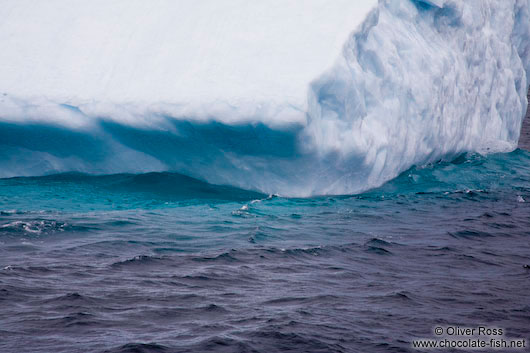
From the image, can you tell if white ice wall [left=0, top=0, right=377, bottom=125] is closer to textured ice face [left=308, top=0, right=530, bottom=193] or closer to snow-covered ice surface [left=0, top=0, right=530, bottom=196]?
snow-covered ice surface [left=0, top=0, right=530, bottom=196]

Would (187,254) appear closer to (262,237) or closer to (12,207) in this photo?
(262,237)

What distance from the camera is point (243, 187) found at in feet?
23.3

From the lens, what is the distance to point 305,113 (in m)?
6.14

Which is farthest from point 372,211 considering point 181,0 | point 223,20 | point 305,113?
point 181,0

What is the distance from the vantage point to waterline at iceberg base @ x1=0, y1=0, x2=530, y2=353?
361 centimetres

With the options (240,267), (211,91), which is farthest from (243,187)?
(240,267)

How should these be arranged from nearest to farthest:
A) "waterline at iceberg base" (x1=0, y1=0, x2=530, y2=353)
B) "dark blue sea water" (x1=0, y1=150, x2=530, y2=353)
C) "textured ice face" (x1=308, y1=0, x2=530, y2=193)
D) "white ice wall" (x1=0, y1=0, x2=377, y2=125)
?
1. "dark blue sea water" (x1=0, y1=150, x2=530, y2=353)
2. "waterline at iceberg base" (x1=0, y1=0, x2=530, y2=353)
3. "white ice wall" (x1=0, y1=0, x2=377, y2=125)
4. "textured ice face" (x1=308, y1=0, x2=530, y2=193)

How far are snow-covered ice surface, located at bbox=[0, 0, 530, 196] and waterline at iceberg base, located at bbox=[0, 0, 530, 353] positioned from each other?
0.02 metres

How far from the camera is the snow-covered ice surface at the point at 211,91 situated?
648 centimetres

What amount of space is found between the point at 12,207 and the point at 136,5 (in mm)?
2831

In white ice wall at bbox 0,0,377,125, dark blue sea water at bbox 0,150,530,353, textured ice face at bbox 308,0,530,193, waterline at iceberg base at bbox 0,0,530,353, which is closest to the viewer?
dark blue sea water at bbox 0,150,530,353

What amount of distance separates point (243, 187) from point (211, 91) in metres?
1.16

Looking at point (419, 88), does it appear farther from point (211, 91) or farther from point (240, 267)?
point (240, 267)

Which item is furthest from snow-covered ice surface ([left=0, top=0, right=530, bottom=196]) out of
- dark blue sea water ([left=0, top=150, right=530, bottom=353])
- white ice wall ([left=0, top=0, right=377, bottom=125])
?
dark blue sea water ([left=0, top=150, right=530, bottom=353])
